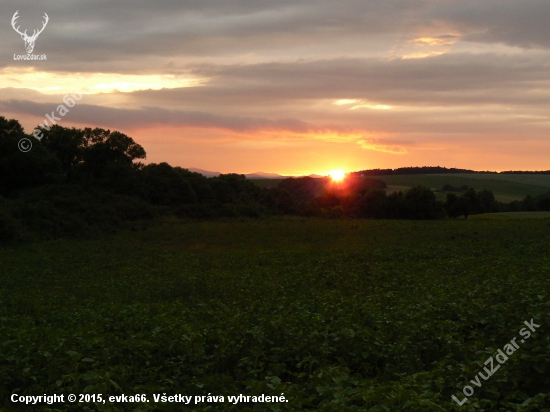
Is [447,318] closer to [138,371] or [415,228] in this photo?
[138,371]

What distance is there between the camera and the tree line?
124ft

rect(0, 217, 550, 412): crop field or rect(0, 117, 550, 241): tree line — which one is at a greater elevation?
rect(0, 117, 550, 241): tree line

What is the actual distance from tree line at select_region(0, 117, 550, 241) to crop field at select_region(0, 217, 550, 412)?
16771mm

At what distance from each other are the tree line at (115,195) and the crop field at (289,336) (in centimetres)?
1677

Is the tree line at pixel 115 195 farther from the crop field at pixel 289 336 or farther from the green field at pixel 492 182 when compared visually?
the green field at pixel 492 182

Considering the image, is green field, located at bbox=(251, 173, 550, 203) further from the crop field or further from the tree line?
the crop field

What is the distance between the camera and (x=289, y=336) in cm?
873

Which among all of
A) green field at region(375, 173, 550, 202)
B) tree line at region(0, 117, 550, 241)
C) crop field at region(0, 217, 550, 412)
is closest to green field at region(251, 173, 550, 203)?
green field at region(375, 173, 550, 202)

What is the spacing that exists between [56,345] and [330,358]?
445cm

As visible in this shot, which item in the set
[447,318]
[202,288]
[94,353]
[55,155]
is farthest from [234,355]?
[55,155]

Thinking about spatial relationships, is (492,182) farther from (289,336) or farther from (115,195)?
(289,336)

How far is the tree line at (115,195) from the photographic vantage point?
37906 millimetres

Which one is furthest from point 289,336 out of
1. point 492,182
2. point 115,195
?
point 492,182

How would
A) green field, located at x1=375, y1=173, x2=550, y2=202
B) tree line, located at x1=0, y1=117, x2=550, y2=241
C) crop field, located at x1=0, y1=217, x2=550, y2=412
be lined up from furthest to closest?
green field, located at x1=375, y1=173, x2=550, y2=202 → tree line, located at x1=0, y1=117, x2=550, y2=241 → crop field, located at x1=0, y1=217, x2=550, y2=412
